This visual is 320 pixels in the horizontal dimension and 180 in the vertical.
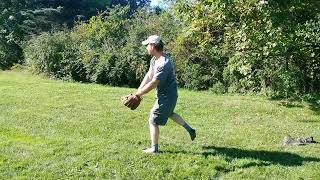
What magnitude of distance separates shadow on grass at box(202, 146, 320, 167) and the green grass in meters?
0.01

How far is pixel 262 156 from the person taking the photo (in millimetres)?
7773

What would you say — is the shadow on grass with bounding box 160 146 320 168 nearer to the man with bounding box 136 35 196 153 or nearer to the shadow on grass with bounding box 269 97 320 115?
the man with bounding box 136 35 196 153

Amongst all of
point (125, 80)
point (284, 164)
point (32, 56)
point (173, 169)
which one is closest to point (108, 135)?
point (173, 169)

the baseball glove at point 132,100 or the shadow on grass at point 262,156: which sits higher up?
the baseball glove at point 132,100

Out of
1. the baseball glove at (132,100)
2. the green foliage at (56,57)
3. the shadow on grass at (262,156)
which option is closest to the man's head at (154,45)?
the baseball glove at (132,100)

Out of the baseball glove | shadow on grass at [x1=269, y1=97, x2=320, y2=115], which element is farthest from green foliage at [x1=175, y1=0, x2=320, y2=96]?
the baseball glove

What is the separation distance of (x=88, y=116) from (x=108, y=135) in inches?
74.2

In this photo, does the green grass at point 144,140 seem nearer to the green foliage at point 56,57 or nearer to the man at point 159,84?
the man at point 159,84

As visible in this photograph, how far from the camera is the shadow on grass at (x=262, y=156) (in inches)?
293

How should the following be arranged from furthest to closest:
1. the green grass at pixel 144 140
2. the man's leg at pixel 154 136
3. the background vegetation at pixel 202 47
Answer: the background vegetation at pixel 202 47, the man's leg at pixel 154 136, the green grass at pixel 144 140

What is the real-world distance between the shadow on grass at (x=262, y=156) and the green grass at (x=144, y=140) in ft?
0.05

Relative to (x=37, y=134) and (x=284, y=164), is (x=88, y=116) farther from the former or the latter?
(x=284, y=164)

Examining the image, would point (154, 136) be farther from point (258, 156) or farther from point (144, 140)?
point (258, 156)

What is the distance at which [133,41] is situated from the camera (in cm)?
1955
